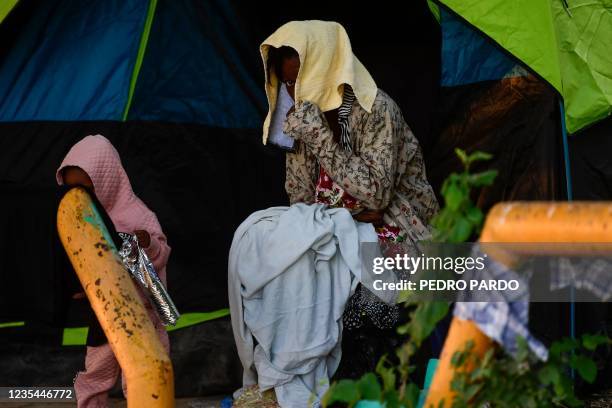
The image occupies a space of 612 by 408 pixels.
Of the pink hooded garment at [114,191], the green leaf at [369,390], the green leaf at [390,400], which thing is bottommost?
the green leaf at [390,400]

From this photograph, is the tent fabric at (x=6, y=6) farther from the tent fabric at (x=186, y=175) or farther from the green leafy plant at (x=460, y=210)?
the green leafy plant at (x=460, y=210)

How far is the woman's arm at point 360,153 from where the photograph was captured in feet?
12.7

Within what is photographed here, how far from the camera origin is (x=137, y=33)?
502cm

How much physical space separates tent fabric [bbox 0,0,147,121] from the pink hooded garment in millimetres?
1062

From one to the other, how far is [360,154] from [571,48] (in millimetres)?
914

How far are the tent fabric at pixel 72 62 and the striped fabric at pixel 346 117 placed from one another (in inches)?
55.2

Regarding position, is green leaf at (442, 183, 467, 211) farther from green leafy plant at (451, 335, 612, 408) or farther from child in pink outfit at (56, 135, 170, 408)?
child in pink outfit at (56, 135, 170, 408)

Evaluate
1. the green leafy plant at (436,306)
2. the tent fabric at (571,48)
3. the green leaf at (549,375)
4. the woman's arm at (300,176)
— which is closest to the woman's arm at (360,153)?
the woman's arm at (300,176)

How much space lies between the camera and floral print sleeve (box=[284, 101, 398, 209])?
388 centimetres

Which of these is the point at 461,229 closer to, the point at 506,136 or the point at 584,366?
the point at 584,366

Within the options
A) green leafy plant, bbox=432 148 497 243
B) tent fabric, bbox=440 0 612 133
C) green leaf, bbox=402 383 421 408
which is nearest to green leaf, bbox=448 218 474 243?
green leafy plant, bbox=432 148 497 243

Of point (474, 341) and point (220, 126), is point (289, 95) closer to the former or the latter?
point (220, 126)

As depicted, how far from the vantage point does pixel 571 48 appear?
4027 mm

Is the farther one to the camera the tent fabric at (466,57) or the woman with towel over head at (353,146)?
the tent fabric at (466,57)
